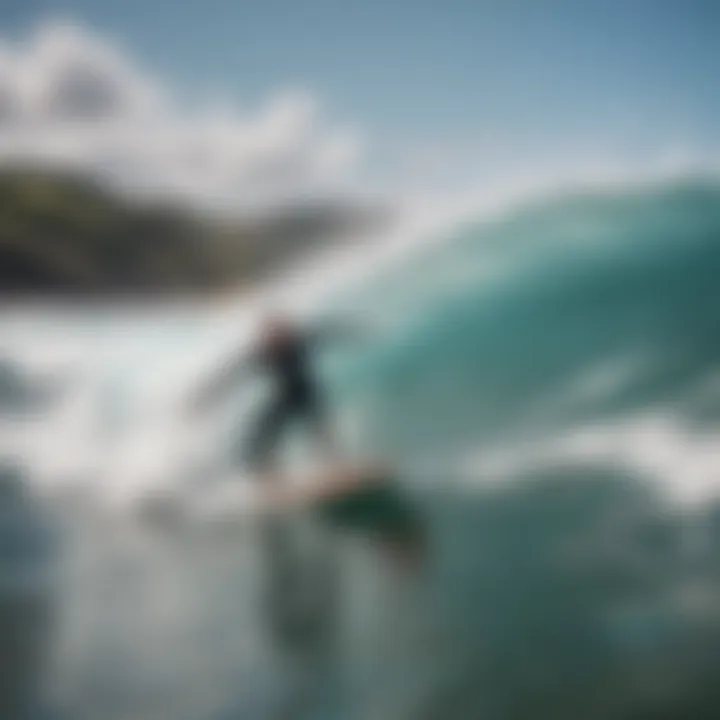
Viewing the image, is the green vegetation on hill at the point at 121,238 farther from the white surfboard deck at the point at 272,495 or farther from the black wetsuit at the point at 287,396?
the white surfboard deck at the point at 272,495

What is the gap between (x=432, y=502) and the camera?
1.50 m

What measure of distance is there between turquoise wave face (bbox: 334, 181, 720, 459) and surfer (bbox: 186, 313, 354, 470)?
0.06 metres

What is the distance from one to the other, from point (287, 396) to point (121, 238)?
0.36 m

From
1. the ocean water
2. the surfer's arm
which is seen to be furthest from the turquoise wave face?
the surfer's arm

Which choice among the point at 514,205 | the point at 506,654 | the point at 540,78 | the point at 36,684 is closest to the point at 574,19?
the point at 540,78

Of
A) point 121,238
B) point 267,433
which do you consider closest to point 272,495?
point 267,433

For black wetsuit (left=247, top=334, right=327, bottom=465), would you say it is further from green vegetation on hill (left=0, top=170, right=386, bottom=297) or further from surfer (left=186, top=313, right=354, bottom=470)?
green vegetation on hill (left=0, top=170, right=386, bottom=297)

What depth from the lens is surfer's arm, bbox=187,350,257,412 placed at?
5.08ft

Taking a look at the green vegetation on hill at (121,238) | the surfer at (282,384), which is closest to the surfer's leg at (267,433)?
the surfer at (282,384)

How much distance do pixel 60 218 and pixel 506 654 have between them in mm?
917

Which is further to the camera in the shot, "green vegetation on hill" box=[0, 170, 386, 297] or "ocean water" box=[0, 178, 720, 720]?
"green vegetation on hill" box=[0, 170, 386, 297]

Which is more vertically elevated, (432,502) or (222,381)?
(222,381)

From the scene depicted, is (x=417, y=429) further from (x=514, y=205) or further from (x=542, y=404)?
(x=514, y=205)

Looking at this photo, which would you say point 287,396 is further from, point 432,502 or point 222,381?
point 432,502
